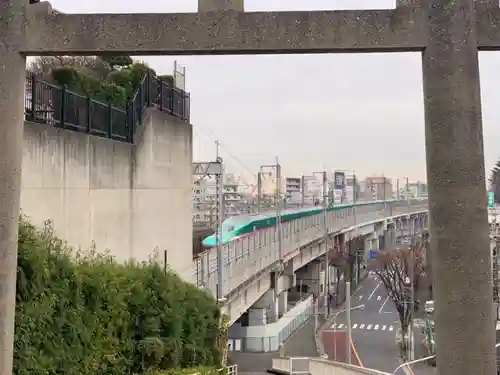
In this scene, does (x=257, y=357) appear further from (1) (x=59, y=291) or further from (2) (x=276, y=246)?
(1) (x=59, y=291)

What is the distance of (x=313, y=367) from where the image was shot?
19000 millimetres

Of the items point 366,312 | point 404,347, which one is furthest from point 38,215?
point 366,312

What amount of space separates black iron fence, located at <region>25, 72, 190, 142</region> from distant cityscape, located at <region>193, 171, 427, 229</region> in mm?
5983

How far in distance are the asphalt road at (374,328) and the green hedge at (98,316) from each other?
21.0 meters

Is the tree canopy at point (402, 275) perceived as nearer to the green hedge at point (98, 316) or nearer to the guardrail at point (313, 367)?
the guardrail at point (313, 367)

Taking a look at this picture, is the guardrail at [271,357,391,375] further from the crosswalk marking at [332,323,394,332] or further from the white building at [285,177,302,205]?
the white building at [285,177,302,205]

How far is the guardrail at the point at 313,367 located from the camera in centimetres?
1325

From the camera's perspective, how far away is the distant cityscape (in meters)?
25.5

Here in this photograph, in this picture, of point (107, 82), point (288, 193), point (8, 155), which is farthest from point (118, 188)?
point (288, 193)

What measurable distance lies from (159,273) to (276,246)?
1767cm

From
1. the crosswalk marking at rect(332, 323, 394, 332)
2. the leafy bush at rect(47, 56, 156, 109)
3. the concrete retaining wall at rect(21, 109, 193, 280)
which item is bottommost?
the crosswalk marking at rect(332, 323, 394, 332)

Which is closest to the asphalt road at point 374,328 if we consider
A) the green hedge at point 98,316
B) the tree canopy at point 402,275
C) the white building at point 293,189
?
the tree canopy at point 402,275

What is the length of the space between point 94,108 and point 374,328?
118 ft

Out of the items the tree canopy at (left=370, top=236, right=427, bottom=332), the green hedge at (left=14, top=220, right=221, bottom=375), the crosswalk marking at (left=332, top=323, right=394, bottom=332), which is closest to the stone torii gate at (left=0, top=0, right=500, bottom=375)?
the green hedge at (left=14, top=220, right=221, bottom=375)
